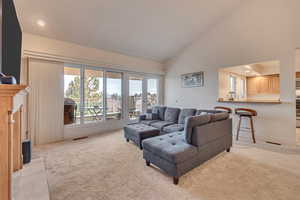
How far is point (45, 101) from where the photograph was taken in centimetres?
352

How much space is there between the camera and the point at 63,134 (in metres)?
3.78

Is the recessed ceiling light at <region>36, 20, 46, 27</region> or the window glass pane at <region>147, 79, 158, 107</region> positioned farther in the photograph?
the window glass pane at <region>147, 79, 158, 107</region>

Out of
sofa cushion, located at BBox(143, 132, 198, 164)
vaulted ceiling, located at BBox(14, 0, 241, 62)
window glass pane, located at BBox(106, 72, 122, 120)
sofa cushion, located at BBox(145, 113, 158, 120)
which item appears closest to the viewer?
sofa cushion, located at BBox(143, 132, 198, 164)

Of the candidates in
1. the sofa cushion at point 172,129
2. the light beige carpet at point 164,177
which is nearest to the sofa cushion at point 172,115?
the sofa cushion at point 172,129

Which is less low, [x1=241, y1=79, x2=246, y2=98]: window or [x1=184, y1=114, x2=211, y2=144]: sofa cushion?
[x1=241, y1=79, x2=246, y2=98]: window

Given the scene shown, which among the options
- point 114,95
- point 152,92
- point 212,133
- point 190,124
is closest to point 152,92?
point 152,92

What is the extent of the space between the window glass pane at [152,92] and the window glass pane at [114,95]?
1358 millimetres

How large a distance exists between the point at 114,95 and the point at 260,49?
14.9 ft

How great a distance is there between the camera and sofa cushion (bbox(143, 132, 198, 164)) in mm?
1857

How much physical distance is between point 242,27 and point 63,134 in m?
5.80

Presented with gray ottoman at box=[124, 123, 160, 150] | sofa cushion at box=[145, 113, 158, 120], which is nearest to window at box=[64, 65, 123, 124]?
sofa cushion at box=[145, 113, 158, 120]

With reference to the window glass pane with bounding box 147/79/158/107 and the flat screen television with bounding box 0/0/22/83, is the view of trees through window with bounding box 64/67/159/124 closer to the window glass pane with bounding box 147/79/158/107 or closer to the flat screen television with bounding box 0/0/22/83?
the window glass pane with bounding box 147/79/158/107

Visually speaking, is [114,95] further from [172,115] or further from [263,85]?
[263,85]

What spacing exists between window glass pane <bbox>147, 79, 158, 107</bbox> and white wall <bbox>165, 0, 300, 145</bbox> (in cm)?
191
